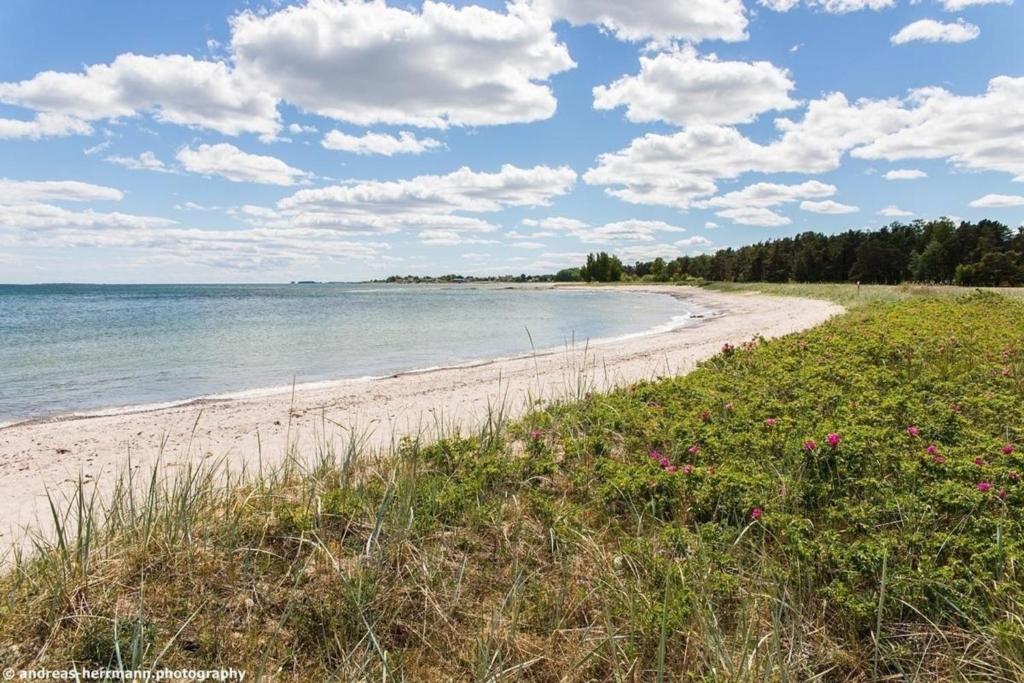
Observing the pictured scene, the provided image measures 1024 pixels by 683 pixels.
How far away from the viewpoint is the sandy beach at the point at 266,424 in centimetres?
749

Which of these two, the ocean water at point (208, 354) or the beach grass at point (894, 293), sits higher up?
the beach grass at point (894, 293)

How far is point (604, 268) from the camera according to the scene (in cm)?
15525

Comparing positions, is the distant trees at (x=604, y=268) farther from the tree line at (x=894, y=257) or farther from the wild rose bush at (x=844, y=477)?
the wild rose bush at (x=844, y=477)

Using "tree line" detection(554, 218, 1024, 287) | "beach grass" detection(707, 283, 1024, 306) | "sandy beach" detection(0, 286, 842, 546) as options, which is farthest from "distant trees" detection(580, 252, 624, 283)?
"sandy beach" detection(0, 286, 842, 546)

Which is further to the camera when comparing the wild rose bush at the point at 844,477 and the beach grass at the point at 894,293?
the beach grass at the point at 894,293

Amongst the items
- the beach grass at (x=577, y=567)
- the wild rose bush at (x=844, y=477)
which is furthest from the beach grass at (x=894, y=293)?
the beach grass at (x=577, y=567)

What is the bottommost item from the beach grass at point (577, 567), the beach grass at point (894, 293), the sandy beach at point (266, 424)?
the sandy beach at point (266, 424)

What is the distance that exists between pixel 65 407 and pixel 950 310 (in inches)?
960

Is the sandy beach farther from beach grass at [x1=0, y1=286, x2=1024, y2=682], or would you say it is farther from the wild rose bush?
the wild rose bush

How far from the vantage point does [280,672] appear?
283cm

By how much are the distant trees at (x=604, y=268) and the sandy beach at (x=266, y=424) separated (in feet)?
460

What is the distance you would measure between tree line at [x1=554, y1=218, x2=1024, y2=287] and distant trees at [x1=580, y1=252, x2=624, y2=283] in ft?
91.8

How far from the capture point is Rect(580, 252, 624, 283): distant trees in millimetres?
154625

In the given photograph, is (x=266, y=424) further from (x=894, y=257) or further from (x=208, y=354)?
(x=894, y=257)
